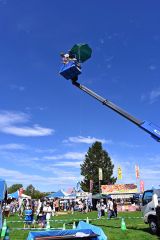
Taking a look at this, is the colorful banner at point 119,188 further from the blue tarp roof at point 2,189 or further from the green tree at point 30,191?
the green tree at point 30,191

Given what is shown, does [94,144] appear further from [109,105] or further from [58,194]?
[109,105]

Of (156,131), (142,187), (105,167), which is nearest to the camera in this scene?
(156,131)

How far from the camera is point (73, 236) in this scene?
13602mm

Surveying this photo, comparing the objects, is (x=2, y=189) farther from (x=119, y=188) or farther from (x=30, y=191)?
(x=30, y=191)

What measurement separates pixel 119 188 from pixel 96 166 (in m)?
38.3

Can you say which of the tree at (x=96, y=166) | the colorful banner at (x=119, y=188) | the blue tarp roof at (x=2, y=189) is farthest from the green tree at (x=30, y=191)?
the blue tarp roof at (x=2, y=189)

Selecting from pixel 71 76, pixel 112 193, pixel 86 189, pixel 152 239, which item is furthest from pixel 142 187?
Answer: pixel 71 76

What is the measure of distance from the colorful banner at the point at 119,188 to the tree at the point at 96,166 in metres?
31.1

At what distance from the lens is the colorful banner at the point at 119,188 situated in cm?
6050

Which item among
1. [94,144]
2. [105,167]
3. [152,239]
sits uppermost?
[94,144]

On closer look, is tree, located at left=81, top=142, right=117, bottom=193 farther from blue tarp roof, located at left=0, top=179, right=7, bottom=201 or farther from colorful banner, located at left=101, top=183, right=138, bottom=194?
blue tarp roof, located at left=0, top=179, right=7, bottom=201

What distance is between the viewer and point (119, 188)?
2406 inches

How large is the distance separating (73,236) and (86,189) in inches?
A: 3172

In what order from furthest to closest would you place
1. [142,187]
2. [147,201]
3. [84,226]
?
[142,187], [147,201], [84,226]
